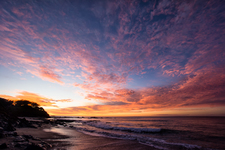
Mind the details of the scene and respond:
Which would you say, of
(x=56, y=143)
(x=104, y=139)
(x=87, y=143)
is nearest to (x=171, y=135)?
(x=104, y=139)

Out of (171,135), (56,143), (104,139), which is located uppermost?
(56,143)

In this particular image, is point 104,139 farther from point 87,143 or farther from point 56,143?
point 56,143

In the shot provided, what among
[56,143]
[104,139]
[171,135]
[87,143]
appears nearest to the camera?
[56,143]

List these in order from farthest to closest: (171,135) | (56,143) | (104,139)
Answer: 1. (171,135)
2. (104,139)
3. (56,143)

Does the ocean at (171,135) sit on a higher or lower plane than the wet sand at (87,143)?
lower

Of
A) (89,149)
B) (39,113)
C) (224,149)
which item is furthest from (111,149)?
(39,113)

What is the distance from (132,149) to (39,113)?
4116 inches

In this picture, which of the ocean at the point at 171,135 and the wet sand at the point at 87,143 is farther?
the ocean at the point at 171,135

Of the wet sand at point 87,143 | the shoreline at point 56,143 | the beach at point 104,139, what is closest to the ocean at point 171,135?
the beach at point 104,139

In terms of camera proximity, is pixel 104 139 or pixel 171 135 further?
pixel 171 135

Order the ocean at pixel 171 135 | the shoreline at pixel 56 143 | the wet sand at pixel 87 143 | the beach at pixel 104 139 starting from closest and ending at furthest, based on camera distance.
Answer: the shoreline at pixel 56 143, the beach at pixel 104 139, the wet sand at pixel 87 143, the ocean at pixel 171 135

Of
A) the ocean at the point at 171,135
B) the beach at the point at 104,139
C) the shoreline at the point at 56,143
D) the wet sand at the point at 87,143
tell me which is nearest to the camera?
the shoreline at the point at 56,143

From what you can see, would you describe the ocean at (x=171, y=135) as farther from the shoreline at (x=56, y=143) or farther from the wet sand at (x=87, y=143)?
the shoreline at (x=56, y=143)

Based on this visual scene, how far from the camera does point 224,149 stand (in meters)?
10.7
